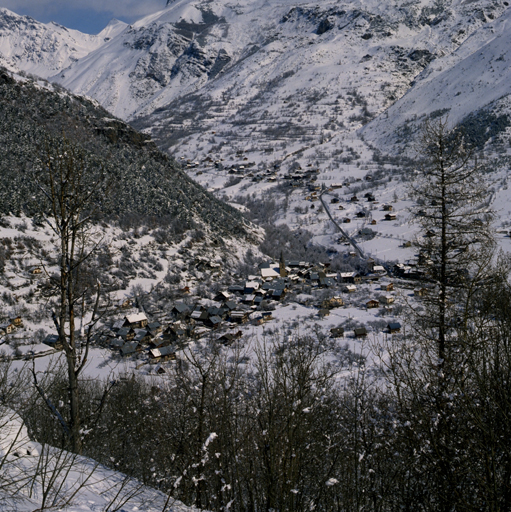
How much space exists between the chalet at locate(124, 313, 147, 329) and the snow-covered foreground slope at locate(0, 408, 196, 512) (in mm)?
22514

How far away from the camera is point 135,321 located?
26297 millimetres

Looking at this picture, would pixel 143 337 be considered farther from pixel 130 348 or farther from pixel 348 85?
pixel 348 85

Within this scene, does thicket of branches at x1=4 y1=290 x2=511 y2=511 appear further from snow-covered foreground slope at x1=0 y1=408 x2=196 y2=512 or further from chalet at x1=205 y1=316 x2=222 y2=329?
chalet at x1=205 y1=316 x2=222 y2=329

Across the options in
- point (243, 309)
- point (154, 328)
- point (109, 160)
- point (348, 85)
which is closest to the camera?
point (154, 328)

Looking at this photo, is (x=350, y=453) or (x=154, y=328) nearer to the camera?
(x=350, y=453)

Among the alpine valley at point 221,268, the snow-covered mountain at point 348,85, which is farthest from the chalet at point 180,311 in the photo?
the snow-covered mountain at point 348,85

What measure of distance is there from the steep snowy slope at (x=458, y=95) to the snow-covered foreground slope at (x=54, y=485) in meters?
100

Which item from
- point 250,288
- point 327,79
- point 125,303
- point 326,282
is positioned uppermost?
point 327,79

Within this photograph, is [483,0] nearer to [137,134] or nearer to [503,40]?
[503,40]

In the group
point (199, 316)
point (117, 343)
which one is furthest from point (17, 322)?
point (199, 316)

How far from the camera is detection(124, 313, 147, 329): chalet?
85.6 feet

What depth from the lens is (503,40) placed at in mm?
105312

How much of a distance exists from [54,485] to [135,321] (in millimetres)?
23831

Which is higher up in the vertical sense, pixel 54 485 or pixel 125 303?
pixel 125 303
